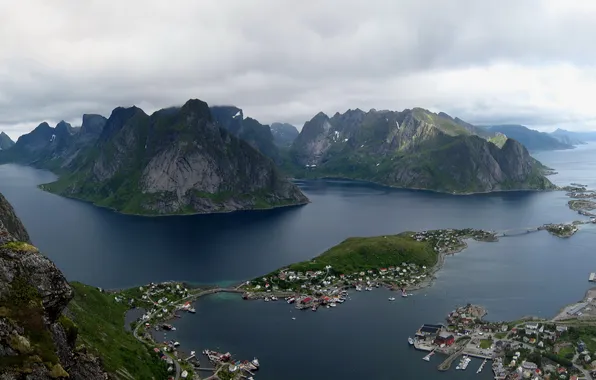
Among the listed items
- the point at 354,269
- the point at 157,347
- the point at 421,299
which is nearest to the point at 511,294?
the point at 421,299

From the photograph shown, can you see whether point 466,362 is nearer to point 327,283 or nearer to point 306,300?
point 306,300

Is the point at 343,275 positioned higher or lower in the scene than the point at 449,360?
higher

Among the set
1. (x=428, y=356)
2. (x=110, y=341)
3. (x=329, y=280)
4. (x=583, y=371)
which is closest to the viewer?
(x=583, y=371)

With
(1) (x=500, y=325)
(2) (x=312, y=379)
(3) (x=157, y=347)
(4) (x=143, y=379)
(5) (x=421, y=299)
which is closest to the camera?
(4) (x=143, y=379)

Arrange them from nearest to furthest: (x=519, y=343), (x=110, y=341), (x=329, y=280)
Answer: (x=110, y=341) < (x=519, y=343) < (x=329, y=280)

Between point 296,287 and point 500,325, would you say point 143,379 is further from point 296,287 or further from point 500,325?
point 500,325

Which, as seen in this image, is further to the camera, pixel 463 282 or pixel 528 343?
pixel 463 282

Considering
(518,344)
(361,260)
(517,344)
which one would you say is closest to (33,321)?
(517,344)
